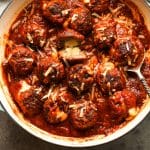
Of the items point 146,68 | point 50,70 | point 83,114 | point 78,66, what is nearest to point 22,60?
point 50,70

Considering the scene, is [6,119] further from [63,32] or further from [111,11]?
[111,11]

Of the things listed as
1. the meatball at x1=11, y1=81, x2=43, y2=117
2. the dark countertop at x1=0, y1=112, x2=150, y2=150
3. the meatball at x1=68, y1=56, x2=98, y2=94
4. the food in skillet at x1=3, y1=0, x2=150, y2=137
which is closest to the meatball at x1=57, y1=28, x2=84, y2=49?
the food in skillet at x1=3, y1=0, x2=150, y2=137

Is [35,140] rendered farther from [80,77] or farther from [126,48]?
[126,48]

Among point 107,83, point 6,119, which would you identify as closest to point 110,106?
point 107,83

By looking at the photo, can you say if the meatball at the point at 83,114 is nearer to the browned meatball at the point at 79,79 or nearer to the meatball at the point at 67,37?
the browned meatball at the point at 79,79

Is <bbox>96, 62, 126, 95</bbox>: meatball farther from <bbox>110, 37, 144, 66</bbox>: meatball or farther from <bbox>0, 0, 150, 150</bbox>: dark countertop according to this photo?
<bbox>0, 0, 150, 150</bbox>: dark countertop
